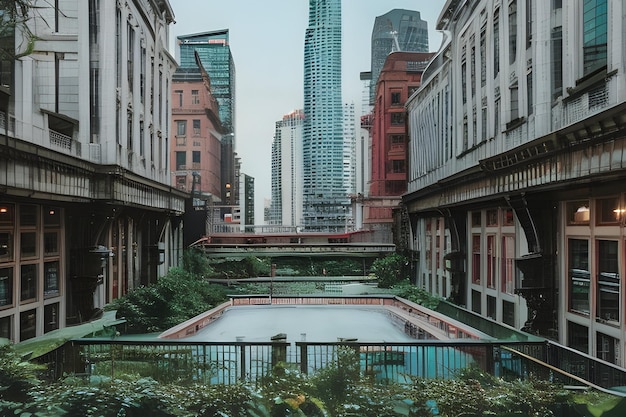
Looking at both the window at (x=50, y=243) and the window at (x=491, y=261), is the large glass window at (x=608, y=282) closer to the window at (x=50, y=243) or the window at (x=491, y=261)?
the window at (x=491, y=261)

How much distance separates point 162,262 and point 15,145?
127 cm

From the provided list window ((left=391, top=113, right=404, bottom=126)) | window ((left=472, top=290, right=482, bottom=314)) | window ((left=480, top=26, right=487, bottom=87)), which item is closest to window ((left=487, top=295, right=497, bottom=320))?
window ((left=472, top=290, right=482, bottom=314))

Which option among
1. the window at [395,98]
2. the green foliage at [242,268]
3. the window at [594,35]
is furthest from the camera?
the window at [395,98]

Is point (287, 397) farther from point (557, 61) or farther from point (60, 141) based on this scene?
point (557, 61)

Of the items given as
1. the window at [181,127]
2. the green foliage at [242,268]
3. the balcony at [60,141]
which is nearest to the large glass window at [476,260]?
the green foliage at [242,268]

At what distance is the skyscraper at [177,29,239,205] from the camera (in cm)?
355

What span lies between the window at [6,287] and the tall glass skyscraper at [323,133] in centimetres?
196

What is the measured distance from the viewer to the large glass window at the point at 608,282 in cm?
273

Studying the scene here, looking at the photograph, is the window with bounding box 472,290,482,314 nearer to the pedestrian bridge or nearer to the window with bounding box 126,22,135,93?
the pedestrian bridge

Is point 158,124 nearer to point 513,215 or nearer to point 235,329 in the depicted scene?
point 235,329

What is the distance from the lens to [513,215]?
352 cm

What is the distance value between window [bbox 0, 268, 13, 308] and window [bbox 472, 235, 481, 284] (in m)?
3.33

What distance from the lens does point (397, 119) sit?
3.82 meters

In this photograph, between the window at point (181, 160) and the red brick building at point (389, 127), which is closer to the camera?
the window at point (181, 160)
